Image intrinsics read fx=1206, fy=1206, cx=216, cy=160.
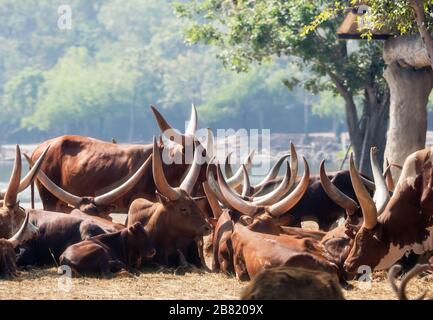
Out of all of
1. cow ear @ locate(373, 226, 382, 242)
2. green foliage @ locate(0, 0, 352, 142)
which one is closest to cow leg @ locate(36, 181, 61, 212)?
cow ear @ locate(373, 226, 382, 242)

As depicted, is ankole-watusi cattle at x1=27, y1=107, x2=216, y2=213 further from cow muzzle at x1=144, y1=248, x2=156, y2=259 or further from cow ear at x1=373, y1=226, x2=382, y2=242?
cow ear at x1=373, y1=226, x2=382, y2=242

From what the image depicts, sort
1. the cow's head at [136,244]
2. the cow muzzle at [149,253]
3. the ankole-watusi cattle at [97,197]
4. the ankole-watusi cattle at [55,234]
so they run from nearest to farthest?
1. the cow's head at [136,244]
2. the cow muzzle at [149,253]
3. the ankole-watusi cattle at [55,234]
4. the ankole-watusi cattle at [97,197]

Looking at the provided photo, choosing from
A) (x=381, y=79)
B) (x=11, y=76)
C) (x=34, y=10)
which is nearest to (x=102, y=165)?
(x=381, y=79)

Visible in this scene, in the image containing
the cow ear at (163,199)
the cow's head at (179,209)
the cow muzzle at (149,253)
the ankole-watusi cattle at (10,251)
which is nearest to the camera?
the ankole-watusi cattle at (10,251)

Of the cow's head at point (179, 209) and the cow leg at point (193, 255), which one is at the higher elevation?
the cow's head at point (179, 209)

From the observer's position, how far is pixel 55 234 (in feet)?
35.2

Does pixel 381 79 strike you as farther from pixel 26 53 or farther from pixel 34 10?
pixel 34 10

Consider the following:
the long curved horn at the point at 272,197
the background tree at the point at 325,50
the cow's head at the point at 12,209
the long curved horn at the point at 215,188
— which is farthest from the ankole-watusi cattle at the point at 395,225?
the background tree at the point at 325,50

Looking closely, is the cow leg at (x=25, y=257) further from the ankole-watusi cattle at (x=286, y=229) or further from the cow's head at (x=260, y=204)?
the cow's head at (x=260, y=204)

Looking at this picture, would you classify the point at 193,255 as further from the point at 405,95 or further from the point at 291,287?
the point at 405,95

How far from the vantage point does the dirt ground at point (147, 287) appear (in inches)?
346

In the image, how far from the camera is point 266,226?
1078 centimetres

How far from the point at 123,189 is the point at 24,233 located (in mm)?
2365

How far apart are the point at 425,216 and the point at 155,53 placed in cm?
9047
